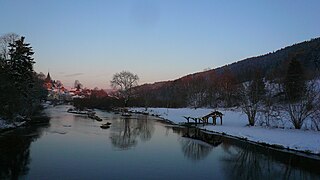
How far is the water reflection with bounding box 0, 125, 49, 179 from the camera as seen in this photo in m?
13.3

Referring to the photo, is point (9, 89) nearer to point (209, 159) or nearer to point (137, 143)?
point (137, 143)

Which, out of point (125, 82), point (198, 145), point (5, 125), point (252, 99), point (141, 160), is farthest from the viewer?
point (125, 82)

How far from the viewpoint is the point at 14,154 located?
17.4 m

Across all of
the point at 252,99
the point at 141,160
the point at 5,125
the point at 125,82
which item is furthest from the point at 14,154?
the point at 125,82

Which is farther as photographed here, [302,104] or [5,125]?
[5,125]

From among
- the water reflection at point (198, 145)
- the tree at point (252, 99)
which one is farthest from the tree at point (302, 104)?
the water reflection at point (198, 145)

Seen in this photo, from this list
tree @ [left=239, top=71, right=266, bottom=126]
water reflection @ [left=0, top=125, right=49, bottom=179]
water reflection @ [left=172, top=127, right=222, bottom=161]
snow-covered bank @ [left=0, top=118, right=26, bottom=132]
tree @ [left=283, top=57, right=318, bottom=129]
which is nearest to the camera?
water reflection @ [left=0, top=125, right=49, bottom=179]

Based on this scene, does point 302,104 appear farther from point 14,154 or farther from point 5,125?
point 5,125

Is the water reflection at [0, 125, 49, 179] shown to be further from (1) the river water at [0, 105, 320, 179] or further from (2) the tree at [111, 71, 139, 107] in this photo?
(2) the tree at [111, 71, 139, 107]

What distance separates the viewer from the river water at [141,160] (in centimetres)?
1373

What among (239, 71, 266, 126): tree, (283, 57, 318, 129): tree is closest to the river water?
(283, 57, 318, 129): tree

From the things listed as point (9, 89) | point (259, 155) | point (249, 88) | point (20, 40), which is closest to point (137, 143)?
point (259, 155)

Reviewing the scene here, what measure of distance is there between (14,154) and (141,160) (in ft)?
26.1

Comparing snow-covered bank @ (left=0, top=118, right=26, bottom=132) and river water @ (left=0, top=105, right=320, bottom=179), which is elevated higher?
snow-covered bank @ (left=0, top=118, right=26, bottom=132)
